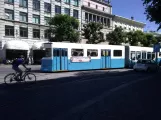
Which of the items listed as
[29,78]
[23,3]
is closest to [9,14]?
[23,3]

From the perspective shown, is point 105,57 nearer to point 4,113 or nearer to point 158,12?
point 158,12

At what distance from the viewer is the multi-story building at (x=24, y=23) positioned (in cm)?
4331

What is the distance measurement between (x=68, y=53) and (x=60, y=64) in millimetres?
1364

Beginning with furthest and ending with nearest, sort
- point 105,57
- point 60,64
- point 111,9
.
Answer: point 111,9 → point 105,57 → point 60,64

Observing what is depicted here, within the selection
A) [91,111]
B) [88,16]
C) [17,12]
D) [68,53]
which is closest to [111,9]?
[88,16]

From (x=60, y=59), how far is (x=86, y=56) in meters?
3.71

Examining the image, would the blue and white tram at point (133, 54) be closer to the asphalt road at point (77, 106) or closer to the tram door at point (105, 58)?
the tram door at point (105, 58)

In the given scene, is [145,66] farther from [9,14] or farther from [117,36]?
[117,36]

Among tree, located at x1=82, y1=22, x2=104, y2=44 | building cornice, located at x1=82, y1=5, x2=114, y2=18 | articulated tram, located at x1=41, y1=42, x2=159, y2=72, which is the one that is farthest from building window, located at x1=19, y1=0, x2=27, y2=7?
articulated tram, located at x1=41, y1=42, x2=159, y2=72

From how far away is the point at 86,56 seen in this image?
2595cm

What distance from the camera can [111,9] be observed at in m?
68.8

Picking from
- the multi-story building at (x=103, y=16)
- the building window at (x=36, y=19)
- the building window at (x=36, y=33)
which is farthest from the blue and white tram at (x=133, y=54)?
the building window at (x=36, y=19)

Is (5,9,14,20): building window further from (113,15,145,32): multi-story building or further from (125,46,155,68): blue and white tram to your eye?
(113,15,145,32): multi-story building

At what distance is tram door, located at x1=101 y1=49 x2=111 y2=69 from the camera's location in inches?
1102
